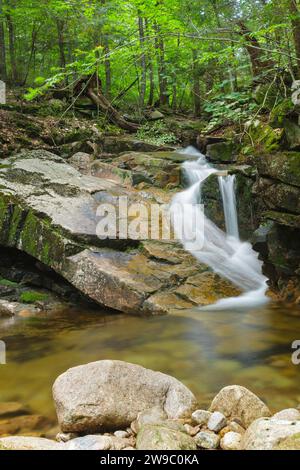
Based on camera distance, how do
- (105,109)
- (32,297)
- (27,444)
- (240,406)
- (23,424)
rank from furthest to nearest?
(105,109)
(32,297)
(23,424)
(240,406)
(27,444)

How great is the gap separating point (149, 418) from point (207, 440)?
47 cm

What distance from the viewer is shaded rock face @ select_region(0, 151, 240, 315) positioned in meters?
6.93

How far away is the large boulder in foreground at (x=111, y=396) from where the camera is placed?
118 inches

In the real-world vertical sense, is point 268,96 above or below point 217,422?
above

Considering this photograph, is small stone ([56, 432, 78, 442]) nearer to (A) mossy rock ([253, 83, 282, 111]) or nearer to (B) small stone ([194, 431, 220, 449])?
(B) small stone ([194, 431, 220, 449])

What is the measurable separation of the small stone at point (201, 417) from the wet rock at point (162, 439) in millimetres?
351

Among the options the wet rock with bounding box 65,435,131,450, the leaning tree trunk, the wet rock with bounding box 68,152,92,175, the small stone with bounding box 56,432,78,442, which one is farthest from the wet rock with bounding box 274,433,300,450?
the leaning tree trunk

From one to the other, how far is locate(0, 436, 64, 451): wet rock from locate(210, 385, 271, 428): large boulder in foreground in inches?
52.0

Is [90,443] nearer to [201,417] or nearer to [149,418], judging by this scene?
[149,418]

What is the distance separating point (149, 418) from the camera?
2969 mm

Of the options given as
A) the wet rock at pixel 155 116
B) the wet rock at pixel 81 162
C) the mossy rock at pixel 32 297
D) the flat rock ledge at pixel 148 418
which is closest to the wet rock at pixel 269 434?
the flat rock ledge at pixel 148 418

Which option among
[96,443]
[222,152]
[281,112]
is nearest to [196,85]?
[222,152]

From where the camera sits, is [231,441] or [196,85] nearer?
[231,441]

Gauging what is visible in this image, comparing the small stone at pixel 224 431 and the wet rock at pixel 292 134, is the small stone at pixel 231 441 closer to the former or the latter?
the small stone at pixel 224 431
